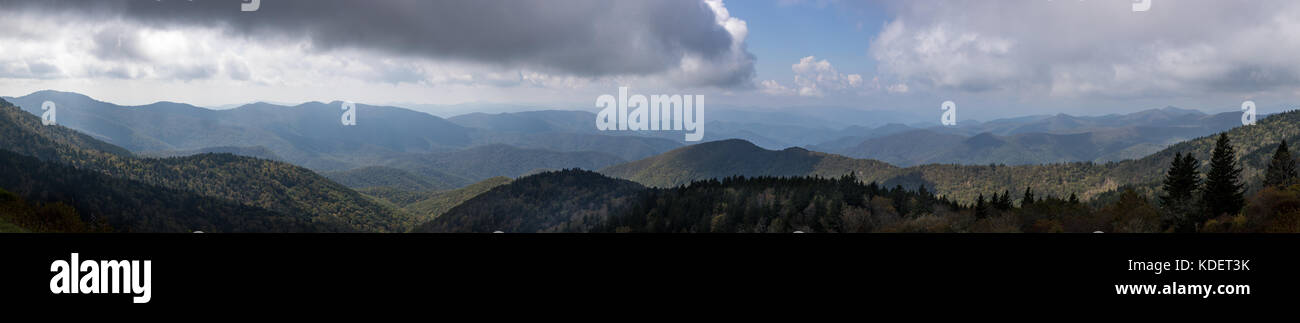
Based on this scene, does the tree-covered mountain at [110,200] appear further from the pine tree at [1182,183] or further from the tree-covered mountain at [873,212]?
the pine tree at [1182,183]

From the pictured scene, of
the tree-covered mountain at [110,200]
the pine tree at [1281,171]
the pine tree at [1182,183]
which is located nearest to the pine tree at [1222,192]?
the pine tree at [1182,183]

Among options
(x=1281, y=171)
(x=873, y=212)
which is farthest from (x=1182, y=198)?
(x=873, y=212)

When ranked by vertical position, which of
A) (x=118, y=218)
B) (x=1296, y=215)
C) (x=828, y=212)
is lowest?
(x=118, y=218)

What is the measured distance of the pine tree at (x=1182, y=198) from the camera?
47.0 metres

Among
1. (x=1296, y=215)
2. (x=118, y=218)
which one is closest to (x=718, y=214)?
(x=1296, y=215)

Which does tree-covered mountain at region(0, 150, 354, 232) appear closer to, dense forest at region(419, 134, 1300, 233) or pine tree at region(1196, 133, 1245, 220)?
dense forest at region(419, 134, 1300, 233)

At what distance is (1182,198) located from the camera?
50156 mm

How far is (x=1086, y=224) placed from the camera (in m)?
58.8

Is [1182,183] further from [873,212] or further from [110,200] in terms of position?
[110,200]

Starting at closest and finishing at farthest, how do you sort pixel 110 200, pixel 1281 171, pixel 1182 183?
1. pixel 1182 183
2. pixel 1281 171
3. pixel 110 200

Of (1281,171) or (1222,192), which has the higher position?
(1281,171)

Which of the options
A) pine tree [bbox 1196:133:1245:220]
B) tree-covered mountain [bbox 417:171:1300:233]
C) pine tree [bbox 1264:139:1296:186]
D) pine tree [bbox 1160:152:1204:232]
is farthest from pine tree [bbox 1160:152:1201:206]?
pine tree [bbox 1264:139:1296:186]
